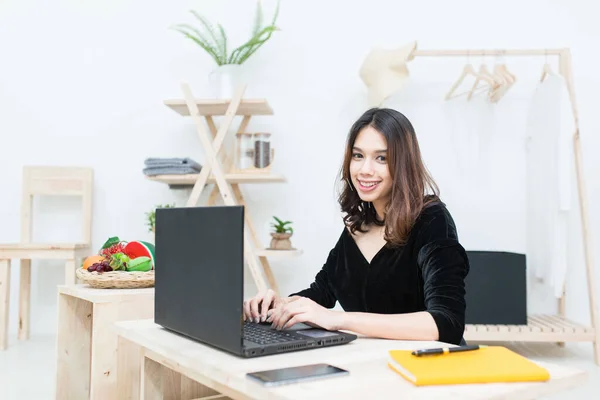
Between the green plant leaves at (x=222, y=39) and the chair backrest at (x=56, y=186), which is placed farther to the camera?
the chair backrest at (x=56, y=186)

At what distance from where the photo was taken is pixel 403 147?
1452mm

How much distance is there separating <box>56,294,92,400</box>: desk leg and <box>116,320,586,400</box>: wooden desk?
34.2 inches

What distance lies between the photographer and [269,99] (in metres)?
3.63

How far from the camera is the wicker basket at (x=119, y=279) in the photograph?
178 centimetres

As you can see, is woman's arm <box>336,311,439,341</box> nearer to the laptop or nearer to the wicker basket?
the laptop

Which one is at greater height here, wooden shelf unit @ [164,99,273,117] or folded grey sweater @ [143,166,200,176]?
wooden shelf unit @ [164,99,273,117]

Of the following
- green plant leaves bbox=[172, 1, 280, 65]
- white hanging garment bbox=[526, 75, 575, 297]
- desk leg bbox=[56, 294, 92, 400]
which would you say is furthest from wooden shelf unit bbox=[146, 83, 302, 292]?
white hanging garment bbox=[526, 75, 575, 297]

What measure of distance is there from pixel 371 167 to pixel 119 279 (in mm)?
889

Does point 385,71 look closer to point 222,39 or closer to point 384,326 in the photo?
point 222,39

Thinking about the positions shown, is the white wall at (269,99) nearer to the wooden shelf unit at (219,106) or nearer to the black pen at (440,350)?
the wooden shelf unit at (219,106)

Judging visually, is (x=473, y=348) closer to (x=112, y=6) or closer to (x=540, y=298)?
(x=540, y=298)

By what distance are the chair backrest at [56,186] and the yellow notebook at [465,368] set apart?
2993 mm

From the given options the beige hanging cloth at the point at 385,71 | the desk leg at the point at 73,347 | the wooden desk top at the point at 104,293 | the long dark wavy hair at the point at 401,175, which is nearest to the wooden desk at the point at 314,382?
the long dark wavy hair at the point at 401,175

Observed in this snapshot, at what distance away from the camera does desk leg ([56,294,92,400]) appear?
1.89m
